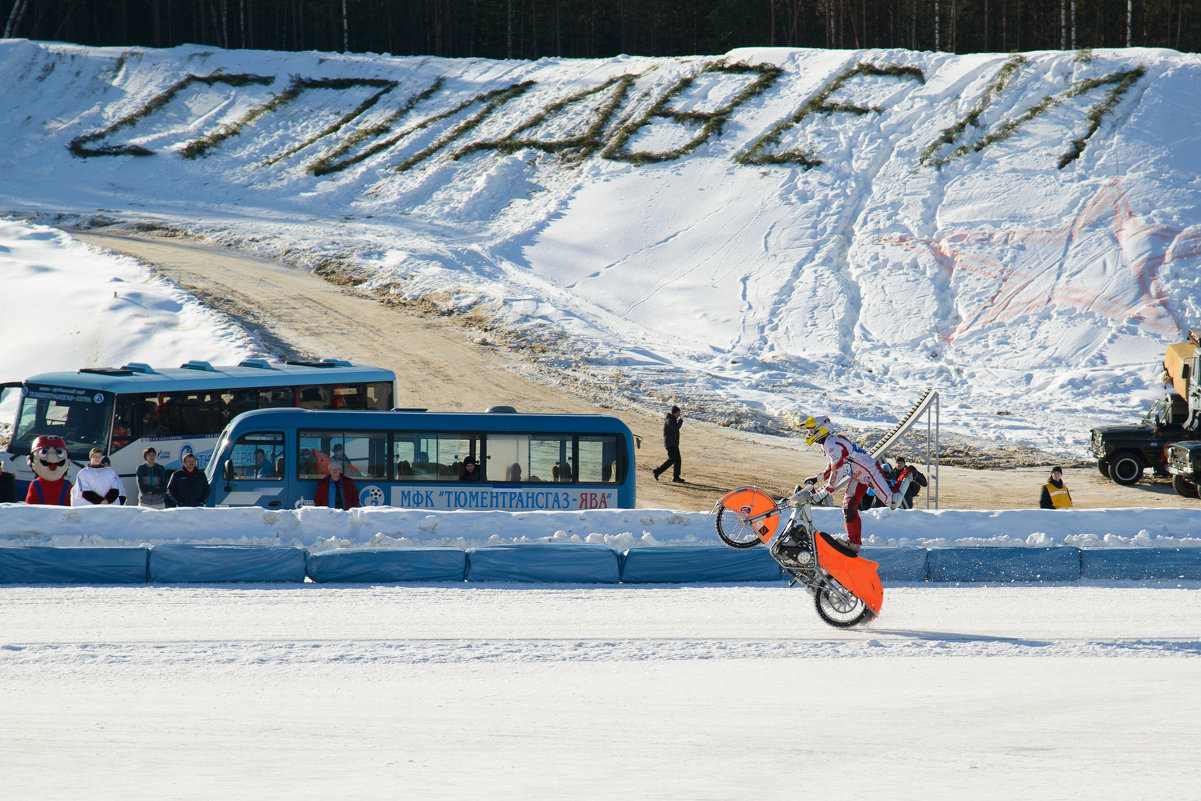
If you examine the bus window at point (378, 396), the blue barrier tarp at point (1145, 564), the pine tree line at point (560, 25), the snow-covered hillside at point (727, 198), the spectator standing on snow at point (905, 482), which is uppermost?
the pine tree line at point (560, 25)

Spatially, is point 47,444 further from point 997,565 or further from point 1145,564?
point 1145,564

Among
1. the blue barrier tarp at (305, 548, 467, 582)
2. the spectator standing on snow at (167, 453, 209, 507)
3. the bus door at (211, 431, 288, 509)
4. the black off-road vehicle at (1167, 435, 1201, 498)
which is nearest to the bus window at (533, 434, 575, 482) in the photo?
the bus door at (211, 431, 288, 509)

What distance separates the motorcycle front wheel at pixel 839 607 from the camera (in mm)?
9719

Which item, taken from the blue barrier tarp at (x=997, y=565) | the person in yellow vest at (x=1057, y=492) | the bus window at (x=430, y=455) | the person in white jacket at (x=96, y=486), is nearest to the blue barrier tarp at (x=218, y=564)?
the person in white jacket at (x=96, y=486)

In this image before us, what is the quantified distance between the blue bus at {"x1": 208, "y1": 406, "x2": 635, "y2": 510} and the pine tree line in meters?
50.2

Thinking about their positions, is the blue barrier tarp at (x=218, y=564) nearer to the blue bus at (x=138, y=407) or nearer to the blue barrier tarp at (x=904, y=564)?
the blue bus at (x=138, y=407)

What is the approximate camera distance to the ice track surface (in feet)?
20.6

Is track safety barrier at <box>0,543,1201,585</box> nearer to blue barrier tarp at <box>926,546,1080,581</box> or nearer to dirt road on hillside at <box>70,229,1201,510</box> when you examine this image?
blue barrier tarp at <box>926,546,1080,581</box>

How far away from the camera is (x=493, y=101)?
165ft

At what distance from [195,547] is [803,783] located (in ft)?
25.7

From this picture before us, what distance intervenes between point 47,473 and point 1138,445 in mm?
20913

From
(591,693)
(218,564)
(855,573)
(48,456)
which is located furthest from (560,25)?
(591,693)

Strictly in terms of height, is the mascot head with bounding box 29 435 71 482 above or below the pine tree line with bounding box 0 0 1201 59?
below

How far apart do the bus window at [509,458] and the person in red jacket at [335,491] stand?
2.44 meters
